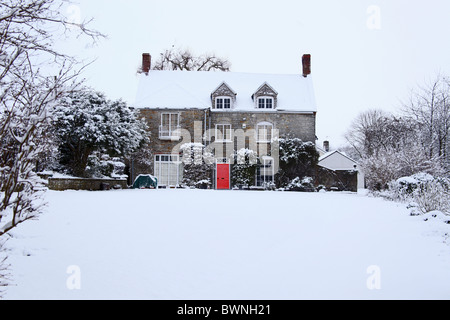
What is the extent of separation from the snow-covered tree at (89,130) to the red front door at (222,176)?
281 inches

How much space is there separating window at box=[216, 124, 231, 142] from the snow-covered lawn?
16.4m

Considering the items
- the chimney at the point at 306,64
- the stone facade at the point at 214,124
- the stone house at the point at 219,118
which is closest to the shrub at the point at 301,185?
the stone house at the point at 219,118

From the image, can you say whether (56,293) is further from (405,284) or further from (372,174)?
(372,174)

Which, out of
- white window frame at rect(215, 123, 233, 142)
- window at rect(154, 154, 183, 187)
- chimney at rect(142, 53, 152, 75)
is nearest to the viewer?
window at rect(154, 154, 183, 187)

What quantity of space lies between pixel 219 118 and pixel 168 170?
4946mm

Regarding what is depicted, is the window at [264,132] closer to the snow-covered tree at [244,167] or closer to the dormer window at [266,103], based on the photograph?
the dormer window at [266,103]

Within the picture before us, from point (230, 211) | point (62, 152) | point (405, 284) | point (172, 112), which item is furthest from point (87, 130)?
point (405, 284)

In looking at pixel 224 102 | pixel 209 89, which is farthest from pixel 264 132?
pixel 209 89

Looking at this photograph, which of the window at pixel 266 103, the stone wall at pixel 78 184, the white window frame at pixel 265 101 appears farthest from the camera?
the window at pixel 266 103

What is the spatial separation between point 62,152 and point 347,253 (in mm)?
15910

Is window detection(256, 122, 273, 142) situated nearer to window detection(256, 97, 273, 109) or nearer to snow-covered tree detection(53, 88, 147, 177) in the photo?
window detection(256, 97, 273, 109)

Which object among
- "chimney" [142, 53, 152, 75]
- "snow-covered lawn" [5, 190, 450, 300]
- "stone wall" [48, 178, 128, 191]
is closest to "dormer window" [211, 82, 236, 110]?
"chimney" [142, 53, 152, 75]

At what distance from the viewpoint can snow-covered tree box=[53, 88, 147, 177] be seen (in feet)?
58.9

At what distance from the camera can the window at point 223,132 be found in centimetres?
2625
